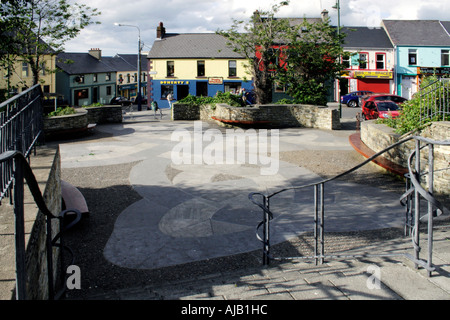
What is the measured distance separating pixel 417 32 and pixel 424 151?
43857mm

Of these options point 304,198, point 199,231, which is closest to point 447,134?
point 304,198

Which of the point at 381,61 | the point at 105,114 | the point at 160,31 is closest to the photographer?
the point at 105,114

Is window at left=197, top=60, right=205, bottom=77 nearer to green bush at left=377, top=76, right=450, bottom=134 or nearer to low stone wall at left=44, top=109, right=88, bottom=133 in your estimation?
low stone wall at left=44, top=109, right=88, bottom=133

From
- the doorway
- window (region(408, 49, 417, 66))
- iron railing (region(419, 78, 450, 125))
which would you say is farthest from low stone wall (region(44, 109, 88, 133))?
window (region(408, 49, 417, 66))

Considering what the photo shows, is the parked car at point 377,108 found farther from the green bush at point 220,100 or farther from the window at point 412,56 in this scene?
the window at point 412,56

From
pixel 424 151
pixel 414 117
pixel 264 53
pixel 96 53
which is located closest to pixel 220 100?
pixel 264 53

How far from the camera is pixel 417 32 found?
159ft

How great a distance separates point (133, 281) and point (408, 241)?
4.00 meters

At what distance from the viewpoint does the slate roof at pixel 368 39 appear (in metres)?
47.8

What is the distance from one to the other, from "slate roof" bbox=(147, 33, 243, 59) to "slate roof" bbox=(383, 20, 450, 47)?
1751 centimetres

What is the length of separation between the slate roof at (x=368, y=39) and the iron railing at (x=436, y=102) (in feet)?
126

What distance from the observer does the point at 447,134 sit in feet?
→ 30.9

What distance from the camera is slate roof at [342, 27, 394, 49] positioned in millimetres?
47812

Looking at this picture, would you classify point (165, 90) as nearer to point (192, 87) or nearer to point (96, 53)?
point (192, 87)
